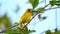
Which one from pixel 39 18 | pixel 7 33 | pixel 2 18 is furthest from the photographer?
pixel 39 18

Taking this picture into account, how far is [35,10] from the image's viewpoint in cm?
28

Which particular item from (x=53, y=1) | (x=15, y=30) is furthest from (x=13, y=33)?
(x=53, y=1)

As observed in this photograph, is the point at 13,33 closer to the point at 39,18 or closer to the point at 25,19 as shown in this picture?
the point at 25,19

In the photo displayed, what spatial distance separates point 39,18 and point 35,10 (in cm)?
12

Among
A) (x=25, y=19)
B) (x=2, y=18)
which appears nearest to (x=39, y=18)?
(x=25, y=19)

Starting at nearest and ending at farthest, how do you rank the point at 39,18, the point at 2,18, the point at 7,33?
the point at 2,18, the point at 7,33, the point at 39,18

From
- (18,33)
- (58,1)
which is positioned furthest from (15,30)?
(58,1)

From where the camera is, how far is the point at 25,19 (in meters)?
0.29

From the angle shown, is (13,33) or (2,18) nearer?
(2,18)

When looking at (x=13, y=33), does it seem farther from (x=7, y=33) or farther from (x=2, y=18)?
(x=2, y=18)

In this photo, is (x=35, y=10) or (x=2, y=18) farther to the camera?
(x=35, y=10)

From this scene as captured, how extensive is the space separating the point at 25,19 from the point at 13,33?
0.17 ft

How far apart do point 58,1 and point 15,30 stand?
117mm

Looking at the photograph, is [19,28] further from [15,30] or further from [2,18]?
[2,18]
